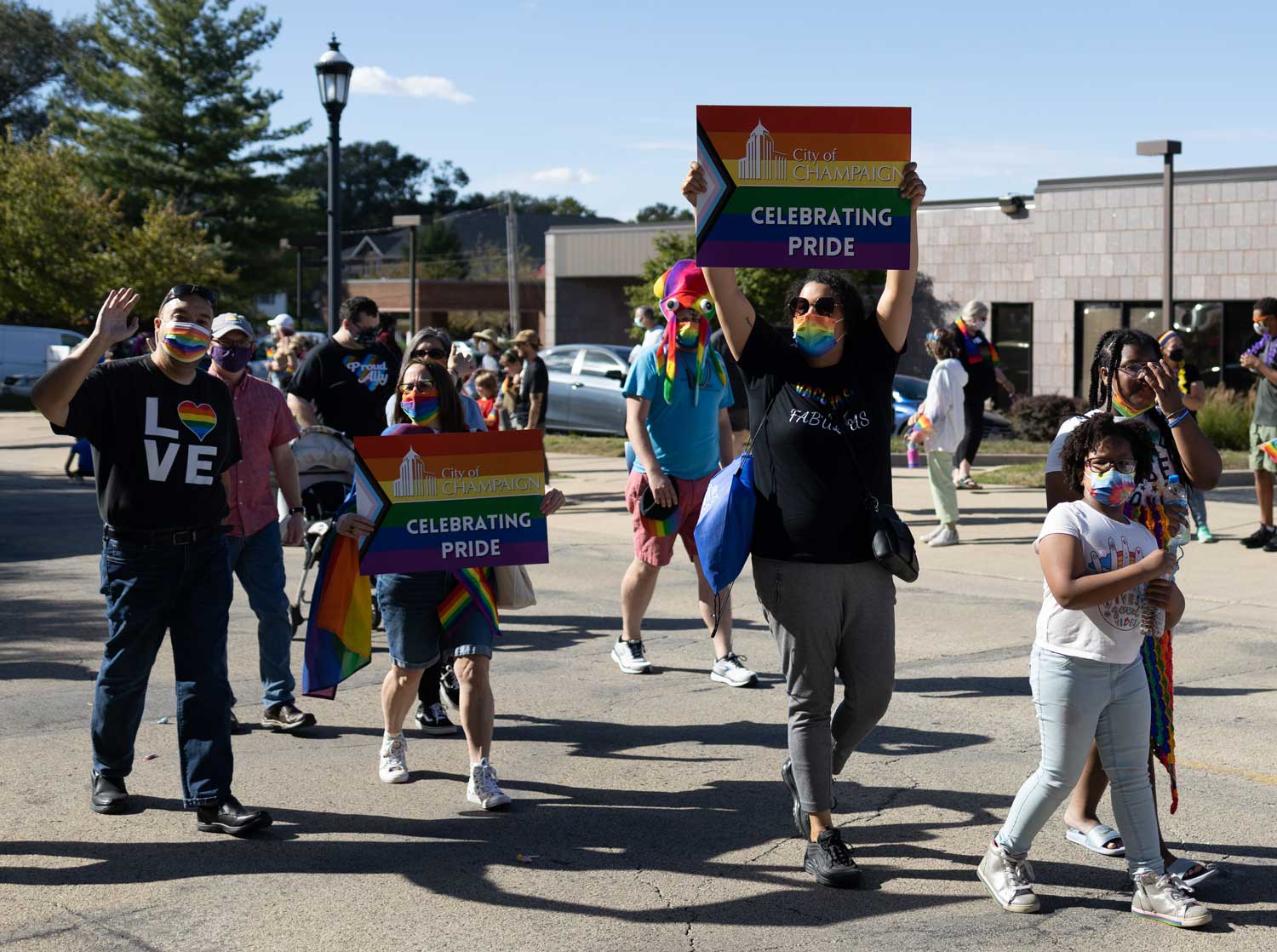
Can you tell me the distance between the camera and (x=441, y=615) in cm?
577

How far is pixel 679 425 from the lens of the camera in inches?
298

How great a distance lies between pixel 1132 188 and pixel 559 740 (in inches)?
927

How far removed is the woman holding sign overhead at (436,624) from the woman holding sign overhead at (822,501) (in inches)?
48.8

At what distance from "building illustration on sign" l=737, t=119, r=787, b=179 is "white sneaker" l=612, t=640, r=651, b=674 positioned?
347 centimetres

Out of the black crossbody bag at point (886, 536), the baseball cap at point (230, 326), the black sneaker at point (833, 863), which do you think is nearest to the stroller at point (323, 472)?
the baseball cap at point (230, 326)

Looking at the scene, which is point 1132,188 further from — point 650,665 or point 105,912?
point 105,912

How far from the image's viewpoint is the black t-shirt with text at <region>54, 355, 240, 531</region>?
5.24 m

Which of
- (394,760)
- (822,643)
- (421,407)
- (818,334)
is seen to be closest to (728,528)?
(822,643)

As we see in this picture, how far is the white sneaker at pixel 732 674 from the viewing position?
300 inches

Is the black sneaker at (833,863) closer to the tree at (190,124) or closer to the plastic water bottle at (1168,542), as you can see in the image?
the plastic water bottle at (1168,542)

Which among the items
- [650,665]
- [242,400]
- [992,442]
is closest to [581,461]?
[992,442]

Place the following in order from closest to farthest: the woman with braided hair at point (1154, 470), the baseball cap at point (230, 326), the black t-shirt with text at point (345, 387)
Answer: the woman with braided hair at point (1154, 470), the baseball cap at point (230, 326), the black t-shirt with text at point (345, 387)

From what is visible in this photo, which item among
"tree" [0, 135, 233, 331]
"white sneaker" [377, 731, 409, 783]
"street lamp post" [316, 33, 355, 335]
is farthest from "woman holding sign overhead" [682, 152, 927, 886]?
"tree" [0, 135, 233, 331]

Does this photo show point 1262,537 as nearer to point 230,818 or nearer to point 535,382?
point 535,382
